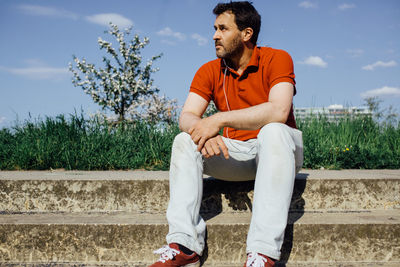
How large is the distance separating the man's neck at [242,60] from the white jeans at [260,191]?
2.24ft

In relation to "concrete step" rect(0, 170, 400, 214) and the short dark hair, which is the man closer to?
the short dark hair

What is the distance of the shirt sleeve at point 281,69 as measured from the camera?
2344 millimetres

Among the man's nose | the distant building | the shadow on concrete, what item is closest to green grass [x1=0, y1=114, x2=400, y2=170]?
the distant building

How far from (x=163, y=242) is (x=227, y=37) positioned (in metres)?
1.46

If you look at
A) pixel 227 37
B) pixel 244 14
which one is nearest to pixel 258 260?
pixel 227 37

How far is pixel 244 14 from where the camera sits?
103 inches

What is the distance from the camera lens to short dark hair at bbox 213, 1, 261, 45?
2.61 meters

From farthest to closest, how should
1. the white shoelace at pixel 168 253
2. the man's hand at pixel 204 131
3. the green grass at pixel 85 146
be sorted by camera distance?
the green grass at pixel 85 146, the man's hand at pixel 204 131, the white shoelace at pixel 168 253

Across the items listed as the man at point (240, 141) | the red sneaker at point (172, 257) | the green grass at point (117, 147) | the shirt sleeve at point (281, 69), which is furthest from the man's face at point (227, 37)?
the green grass at point (117, 147)

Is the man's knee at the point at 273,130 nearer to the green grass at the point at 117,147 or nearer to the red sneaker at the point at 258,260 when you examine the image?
the red sneaker at the point at 258,260

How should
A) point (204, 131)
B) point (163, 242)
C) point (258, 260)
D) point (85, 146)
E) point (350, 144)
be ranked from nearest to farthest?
point (258, 260), point (204, 131), point (163, 242), point (85, 146), point (350, 144)

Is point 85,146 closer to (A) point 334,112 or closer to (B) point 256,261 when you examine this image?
(B) point 256,261

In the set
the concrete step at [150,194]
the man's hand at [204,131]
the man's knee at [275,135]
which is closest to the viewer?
the man's knee at [275,135]

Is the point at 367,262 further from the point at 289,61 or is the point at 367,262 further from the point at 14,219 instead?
the point at 14,219
